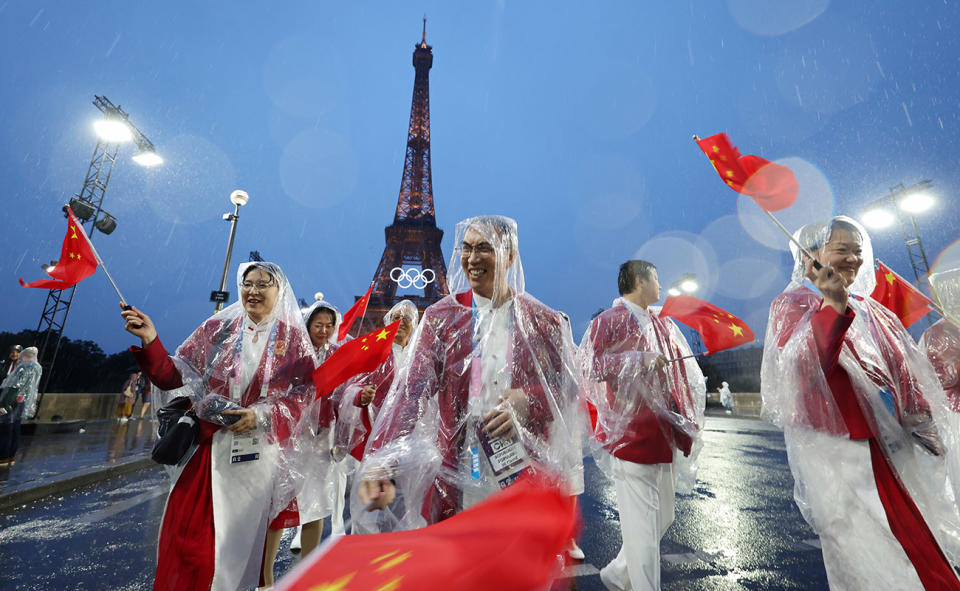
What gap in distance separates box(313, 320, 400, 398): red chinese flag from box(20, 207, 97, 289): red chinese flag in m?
1.37

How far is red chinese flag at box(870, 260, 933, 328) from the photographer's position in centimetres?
287

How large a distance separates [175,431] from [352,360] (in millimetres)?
1016

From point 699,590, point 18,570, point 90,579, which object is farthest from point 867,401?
point 18,570

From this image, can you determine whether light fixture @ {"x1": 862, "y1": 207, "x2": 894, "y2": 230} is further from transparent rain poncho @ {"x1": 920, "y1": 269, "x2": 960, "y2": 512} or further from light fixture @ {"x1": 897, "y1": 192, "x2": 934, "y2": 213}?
transparent rain poncho @ {"x1": 920, "y1": 269, "x2": 960, "y2": 512}

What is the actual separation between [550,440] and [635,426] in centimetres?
121

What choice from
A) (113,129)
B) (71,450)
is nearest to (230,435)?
(71,450)

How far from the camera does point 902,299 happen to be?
293 cm

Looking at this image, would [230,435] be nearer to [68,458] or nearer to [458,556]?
[458,556]

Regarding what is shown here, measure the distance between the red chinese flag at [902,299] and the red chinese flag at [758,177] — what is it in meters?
1.30

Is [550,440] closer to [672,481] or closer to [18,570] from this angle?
[672,481]

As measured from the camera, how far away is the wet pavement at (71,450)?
598 cm

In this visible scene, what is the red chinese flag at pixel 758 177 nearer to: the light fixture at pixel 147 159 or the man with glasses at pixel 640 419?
the man with glasses at pixel 640 419

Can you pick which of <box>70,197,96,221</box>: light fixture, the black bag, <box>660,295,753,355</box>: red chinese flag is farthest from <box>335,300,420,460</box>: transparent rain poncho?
<box>70,197,96,221</box>: light fixture

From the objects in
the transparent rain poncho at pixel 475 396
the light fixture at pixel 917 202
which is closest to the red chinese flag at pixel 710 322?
the transparent rain poncho at pixel 475 396
